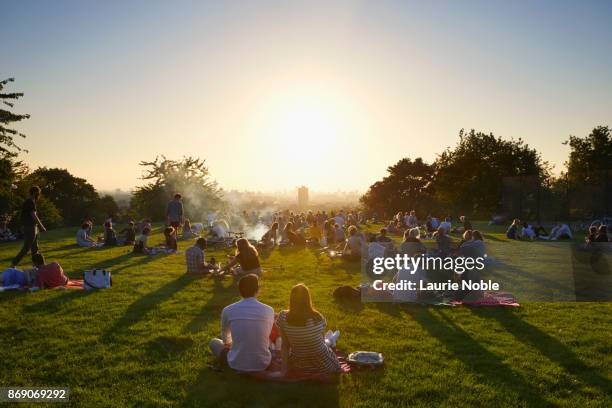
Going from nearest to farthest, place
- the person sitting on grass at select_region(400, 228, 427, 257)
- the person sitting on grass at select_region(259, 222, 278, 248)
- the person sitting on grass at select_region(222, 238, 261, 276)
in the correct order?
the person sitting on grass at select_region(222, 238, 261, 276), the person sitting on grass at select_region(400, 228, 427, 257), the person sitting on grass at select_region(259, 222, 278, 248)

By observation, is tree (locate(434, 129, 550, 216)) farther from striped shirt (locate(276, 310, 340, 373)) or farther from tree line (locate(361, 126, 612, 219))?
striped shirt (locate(276, 310, 340, 373))

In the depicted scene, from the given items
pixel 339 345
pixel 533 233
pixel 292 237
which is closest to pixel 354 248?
pixel 292 237

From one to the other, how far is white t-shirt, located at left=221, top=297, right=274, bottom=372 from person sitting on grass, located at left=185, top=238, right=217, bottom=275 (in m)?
8.18

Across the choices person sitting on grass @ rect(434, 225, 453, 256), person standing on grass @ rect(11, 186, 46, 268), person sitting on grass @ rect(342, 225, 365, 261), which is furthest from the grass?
person sitting on grass @ rect(342, 225, 365, 261)

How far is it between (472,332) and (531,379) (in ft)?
7.23

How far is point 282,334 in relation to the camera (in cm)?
655

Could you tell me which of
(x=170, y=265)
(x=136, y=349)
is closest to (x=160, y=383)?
(x=136, y=349)

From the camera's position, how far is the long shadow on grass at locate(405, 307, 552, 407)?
619 centimetres

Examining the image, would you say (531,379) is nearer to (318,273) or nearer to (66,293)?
(318,273)

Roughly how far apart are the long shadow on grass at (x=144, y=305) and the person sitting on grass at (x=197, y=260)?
0.47m

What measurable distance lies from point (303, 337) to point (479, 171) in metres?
50.5

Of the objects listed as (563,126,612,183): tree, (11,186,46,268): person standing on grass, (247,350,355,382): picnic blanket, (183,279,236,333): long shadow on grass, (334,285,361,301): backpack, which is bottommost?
(247,350,355,382): picnic blanket

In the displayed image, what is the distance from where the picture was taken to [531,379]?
655 cm

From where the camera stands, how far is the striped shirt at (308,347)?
6355mm
